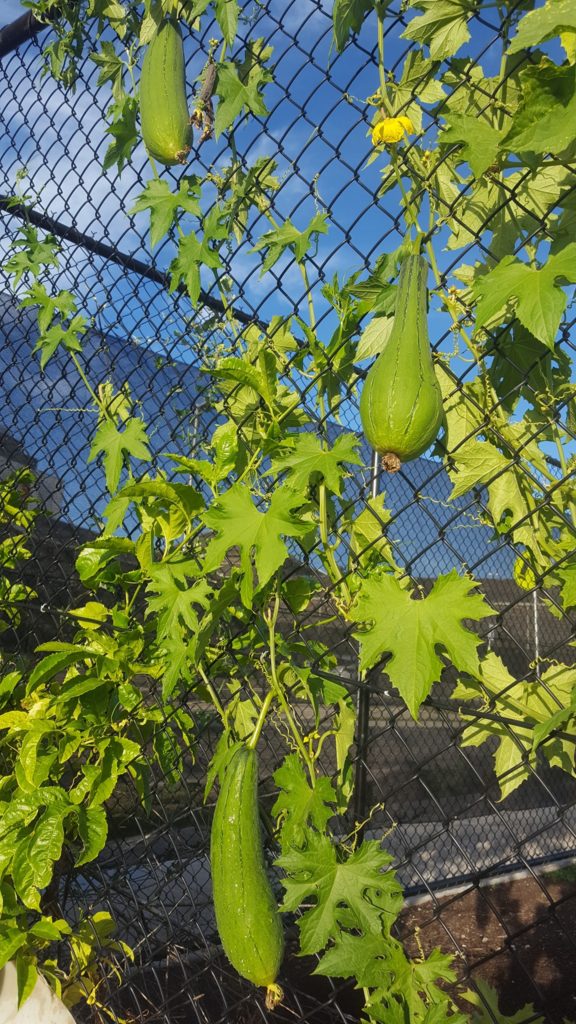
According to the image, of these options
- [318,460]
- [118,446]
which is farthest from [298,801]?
[118,446]

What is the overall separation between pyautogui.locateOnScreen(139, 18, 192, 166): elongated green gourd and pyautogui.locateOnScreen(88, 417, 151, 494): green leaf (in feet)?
2.02

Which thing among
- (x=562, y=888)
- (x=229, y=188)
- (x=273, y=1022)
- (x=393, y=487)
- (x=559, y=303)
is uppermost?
(x=393, y=487)

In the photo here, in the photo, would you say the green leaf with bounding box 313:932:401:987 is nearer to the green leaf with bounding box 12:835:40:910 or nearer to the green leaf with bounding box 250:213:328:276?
the green leaf with bounding box 12:835:40:910

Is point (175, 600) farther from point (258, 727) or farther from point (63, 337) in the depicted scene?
point (63, 337)

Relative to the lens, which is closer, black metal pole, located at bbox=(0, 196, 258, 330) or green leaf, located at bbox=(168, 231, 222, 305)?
green leaf, located at bbox=(168, 231, 222, 305)

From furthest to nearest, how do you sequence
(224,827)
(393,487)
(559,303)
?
(393,487)
(224,827)
(559,303)

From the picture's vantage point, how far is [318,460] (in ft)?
4.43

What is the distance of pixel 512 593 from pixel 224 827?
5.34m

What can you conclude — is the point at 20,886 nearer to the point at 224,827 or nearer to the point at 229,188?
the point at 224,827

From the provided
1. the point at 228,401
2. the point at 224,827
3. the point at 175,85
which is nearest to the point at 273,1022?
the point at 224,827

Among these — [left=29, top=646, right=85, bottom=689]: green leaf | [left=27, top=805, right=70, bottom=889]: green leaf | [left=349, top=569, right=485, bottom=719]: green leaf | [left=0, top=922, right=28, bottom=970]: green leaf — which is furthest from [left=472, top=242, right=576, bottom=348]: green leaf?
[left=0, top=922, right=28, bottom=970]: green leaf

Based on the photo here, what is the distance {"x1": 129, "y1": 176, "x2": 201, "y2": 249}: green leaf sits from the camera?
1.74m

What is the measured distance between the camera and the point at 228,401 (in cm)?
177

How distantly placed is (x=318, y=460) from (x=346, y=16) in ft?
2.44
